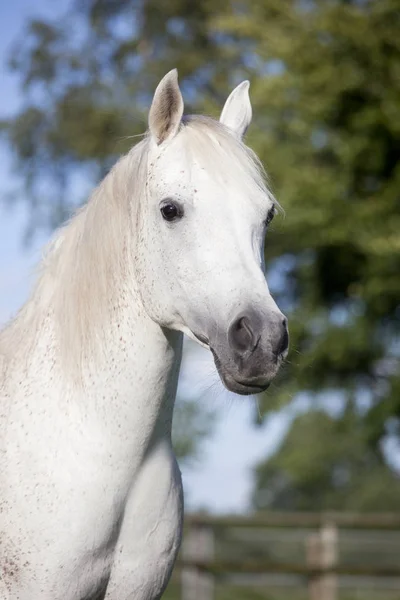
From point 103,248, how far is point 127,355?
0.36m

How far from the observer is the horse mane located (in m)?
2.90

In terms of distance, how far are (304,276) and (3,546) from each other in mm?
8570

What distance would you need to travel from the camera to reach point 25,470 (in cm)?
281

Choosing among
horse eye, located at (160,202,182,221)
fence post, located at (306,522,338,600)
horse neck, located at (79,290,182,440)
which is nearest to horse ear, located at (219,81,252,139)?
horse eye, located at (160,202,182,221)

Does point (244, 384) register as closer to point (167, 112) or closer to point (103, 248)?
point (103, 248)

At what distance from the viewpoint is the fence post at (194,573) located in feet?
35.8

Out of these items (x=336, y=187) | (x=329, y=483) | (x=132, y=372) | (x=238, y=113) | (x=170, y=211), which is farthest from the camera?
(x=329, y=483)

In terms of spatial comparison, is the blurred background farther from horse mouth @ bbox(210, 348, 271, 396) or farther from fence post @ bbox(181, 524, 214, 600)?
horse mouth @ bbox(210, 348, 271, 396)

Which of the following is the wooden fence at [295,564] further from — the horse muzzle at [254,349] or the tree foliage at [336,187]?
the horse muzzle at [254,349]

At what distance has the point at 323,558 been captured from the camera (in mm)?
10531

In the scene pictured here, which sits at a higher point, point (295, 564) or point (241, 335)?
point (241, 335)

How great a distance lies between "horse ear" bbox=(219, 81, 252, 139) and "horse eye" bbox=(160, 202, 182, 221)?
22.0 inches

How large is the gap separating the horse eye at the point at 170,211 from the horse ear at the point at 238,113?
1.83ft

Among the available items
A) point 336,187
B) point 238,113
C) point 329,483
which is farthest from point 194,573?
point 329,483
